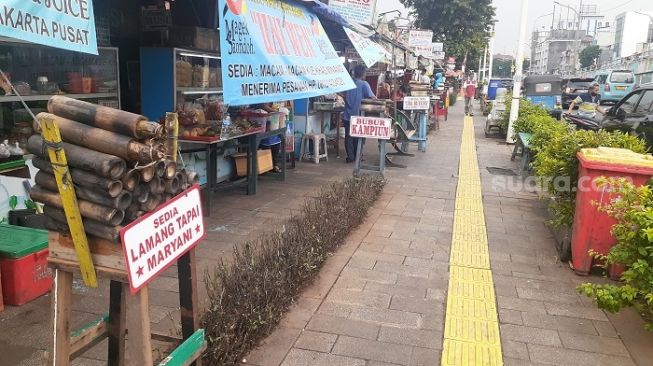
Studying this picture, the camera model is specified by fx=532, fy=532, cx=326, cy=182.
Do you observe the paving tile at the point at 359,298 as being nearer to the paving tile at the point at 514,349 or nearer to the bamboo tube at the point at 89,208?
the paving tile at the point at 514,349

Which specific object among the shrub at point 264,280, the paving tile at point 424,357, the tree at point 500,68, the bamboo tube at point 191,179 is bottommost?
the paving tile at point 424,357

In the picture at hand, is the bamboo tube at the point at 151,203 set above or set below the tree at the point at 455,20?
below

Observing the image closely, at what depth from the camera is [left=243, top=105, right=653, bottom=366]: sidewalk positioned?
336cm

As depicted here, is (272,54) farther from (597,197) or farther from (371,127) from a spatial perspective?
(597,197)

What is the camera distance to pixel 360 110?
9398 millimetres

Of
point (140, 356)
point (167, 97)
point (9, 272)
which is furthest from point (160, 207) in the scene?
point (167, 97)

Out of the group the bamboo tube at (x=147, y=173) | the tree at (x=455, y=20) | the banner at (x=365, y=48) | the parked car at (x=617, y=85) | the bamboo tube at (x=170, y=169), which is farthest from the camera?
the tree at (x=455, y=20)

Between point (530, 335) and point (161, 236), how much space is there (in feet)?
8.68

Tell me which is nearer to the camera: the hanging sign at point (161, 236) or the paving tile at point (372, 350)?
the hanging sign at point (161, 236)

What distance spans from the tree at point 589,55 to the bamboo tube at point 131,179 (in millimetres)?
88368

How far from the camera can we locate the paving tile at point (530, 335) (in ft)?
11.6

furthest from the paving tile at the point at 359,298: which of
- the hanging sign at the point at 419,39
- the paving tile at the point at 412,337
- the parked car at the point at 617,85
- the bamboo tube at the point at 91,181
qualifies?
the parked car at the point at 617,85

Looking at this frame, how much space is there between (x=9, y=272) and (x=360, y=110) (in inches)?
262

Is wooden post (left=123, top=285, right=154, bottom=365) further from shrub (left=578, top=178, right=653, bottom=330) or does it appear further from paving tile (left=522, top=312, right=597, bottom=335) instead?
shrub (left=578, top=178, right=653, bottom=330)
